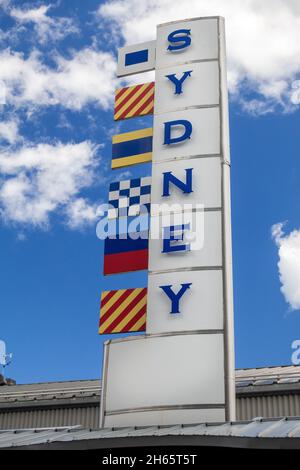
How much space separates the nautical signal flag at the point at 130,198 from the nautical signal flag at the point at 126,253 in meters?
0.67

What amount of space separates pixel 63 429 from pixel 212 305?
451cm

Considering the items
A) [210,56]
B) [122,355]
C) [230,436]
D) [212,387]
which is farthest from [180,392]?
[210,56]

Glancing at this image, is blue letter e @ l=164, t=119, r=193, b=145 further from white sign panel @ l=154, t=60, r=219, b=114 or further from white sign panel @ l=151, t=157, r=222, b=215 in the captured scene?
white sign panel @ l=151, t=157, r=222, b=215

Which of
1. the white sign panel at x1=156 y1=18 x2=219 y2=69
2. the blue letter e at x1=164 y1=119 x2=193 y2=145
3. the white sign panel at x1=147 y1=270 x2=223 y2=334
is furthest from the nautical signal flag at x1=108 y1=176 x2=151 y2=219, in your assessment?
the white sign panel at x1=156 y1=18 x2=219 y2=69

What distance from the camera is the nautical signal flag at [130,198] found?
1817 cm

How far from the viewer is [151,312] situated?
1688 centimetres

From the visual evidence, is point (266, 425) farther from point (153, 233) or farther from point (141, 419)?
point (153, 233)

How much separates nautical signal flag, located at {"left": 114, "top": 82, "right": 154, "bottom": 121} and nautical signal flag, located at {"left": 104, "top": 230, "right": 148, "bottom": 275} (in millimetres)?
3788

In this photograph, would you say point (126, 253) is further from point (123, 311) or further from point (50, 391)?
point (50, 391)

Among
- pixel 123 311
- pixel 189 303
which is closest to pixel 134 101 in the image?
pixel 123 311

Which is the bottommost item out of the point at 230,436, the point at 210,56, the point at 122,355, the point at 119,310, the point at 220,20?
the point at 230,436

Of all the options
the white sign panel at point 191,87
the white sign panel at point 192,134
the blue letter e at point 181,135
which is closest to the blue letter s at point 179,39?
the white sign panel at point 191,87

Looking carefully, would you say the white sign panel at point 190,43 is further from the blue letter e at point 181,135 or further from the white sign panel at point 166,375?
the white sign panel at point 166,375

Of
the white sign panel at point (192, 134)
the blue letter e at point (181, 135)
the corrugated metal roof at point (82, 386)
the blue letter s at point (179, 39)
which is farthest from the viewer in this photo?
the corrugated metal roof at point (82, 386)
